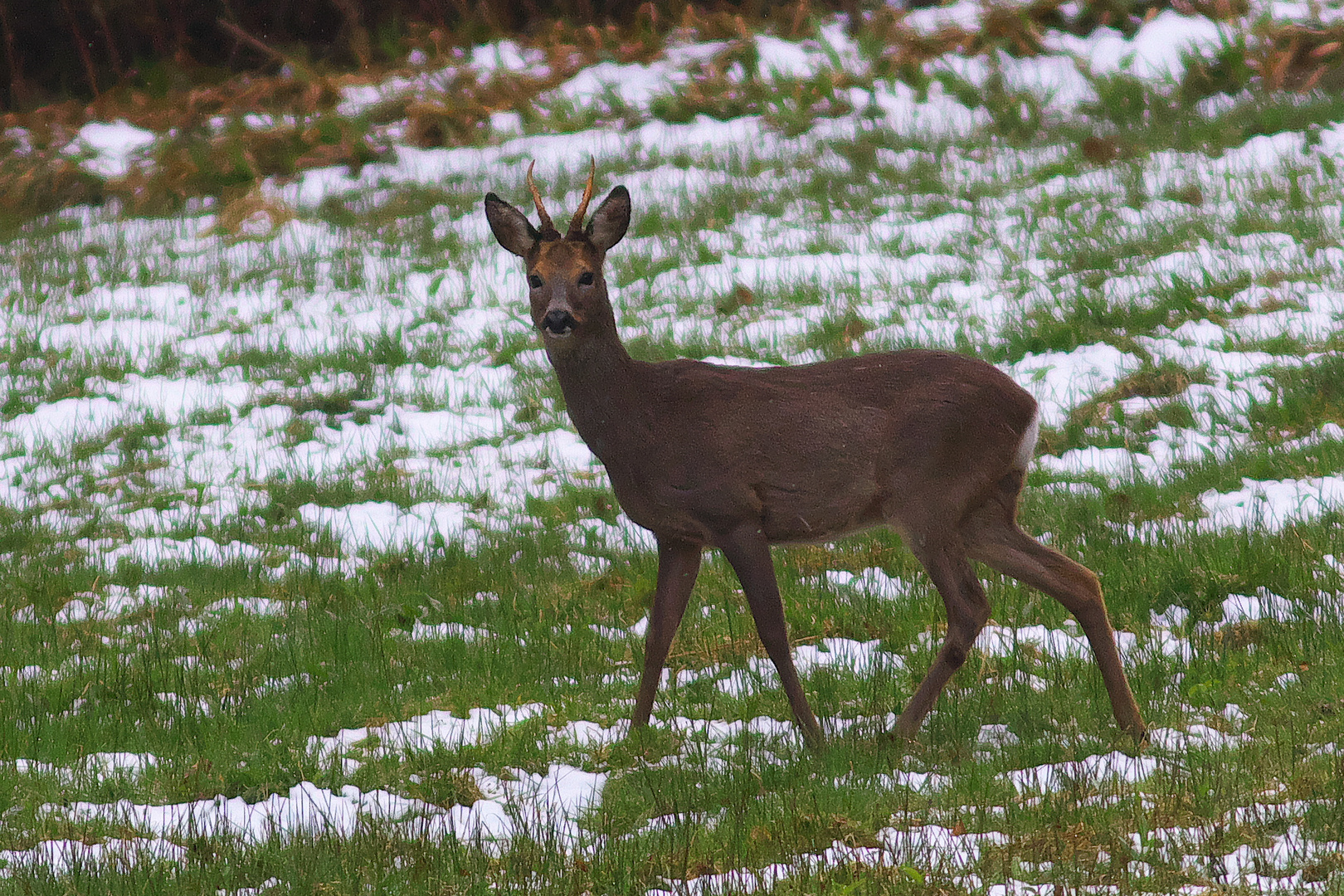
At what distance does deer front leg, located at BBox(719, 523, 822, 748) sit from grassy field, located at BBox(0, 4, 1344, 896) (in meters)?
0.13

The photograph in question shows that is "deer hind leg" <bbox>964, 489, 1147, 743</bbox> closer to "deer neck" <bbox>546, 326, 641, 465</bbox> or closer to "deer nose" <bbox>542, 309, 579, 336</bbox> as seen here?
Result: "deer neck" <bbox>546, 326, 641, 465</bbox>

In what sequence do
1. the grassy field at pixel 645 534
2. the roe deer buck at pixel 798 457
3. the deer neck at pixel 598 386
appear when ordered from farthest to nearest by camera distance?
the deer neck at pixel 598 386 < the roe deer buck at pixel 798 457 < the grassy field at pixel 645 534

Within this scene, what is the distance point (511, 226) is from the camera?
529cm

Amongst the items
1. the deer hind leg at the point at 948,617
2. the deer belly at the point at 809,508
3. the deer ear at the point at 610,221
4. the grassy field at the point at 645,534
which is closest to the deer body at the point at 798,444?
the deer belly at the point at 809,508

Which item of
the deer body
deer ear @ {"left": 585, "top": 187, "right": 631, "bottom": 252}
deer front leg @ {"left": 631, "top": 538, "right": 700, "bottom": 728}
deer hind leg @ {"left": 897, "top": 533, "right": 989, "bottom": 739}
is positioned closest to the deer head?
deer ear @ {"left": 585, "top": 187, "right": 631, "bottom": 252}

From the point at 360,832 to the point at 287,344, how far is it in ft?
25.2

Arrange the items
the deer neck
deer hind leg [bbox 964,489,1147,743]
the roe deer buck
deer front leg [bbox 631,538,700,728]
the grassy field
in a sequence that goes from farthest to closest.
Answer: deer front leg [bbox 631,538,700,728] → the deer neck → the roe deer buck → deer hind leg [bbox 964,489,1147,743] → the grassy field

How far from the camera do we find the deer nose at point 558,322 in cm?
492

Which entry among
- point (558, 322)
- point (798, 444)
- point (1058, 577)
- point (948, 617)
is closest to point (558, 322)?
point (558, 322)

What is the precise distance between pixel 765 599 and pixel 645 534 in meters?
2.81

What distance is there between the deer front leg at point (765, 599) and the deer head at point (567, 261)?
91cm

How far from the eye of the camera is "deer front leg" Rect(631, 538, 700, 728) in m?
5.27

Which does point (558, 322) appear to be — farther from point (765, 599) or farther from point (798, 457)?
point (765, 599)

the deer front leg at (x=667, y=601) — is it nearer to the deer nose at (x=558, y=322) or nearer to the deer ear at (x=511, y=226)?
the deer nose at (x=558, y=322)
